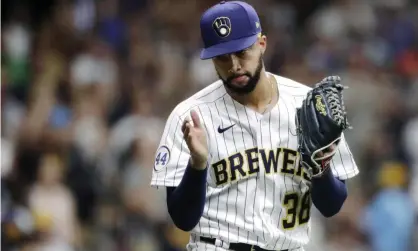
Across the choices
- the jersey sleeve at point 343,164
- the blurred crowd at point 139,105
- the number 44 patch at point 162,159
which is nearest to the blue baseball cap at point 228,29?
the number 44 patch at point 162,159

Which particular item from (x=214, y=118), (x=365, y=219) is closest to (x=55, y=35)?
(x=365, y=219)

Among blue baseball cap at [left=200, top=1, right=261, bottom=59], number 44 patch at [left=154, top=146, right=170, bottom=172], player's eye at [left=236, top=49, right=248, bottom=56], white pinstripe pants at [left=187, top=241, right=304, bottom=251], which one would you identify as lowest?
white pinstripe pants at [left=187, top=241, right=304, bottom=251]

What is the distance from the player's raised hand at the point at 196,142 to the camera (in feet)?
13.2

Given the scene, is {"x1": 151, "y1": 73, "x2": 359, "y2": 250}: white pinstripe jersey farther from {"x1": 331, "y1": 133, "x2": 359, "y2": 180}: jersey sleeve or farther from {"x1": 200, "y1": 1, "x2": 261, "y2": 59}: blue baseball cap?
{"x1": 200, "y1": 1, "x2": 261, "y2": 59}: blue baseball cap

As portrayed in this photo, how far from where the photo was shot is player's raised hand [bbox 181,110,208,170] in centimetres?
402

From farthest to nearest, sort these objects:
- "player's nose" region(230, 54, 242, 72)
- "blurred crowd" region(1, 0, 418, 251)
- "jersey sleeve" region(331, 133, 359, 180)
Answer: "blurred crowd" region(1, 0, 418, 251) → "jersey sleeve" region(331, 133, 359, 180) → "player's nose" region(230, 54, 242, 72)

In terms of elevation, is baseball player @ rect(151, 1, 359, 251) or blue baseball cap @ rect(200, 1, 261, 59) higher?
blue baseball cap @ rect(200, 1, 261, 59)

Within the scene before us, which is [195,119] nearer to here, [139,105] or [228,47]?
[228,47]

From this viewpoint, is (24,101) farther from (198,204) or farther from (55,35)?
(198,204)

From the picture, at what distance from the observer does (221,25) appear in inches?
168

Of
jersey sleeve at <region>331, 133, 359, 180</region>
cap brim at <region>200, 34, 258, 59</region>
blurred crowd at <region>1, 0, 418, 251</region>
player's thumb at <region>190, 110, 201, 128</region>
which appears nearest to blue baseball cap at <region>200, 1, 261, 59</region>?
cap brim at <region>200, 34, 258, 59</region>

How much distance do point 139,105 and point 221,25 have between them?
14.6 feet

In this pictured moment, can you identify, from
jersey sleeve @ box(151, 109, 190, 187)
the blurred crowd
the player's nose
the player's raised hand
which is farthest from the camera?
the blurred crowd

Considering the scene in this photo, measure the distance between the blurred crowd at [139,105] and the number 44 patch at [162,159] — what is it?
289cm
